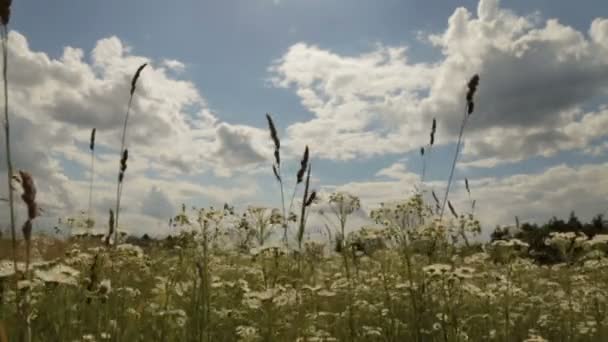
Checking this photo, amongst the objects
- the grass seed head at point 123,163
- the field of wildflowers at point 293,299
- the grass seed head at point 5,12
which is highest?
the grass seed head at point 5,12

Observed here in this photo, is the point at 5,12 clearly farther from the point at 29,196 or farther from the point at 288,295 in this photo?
the point at 288,295

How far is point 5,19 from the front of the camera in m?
1.80

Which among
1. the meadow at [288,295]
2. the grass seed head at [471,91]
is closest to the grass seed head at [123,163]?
the meadow at [288,295]

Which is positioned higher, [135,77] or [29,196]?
[135,77]

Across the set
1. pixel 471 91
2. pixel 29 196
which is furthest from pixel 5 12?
pixel 471 91

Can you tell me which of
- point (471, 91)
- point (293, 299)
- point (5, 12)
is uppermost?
point (471, 91)

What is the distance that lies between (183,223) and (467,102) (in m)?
3.96

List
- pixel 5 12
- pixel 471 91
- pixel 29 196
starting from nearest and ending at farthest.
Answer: pixel 29 196
pixel 5 12
pixel 471 91

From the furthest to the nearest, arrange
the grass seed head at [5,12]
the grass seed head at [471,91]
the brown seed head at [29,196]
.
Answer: the grass seed head at [471,91]
the grass seed head at [5,12]
the brown seed head at [29,196]

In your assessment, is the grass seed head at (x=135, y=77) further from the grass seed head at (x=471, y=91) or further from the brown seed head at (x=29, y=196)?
the grass seed head at (x=471, y=91)

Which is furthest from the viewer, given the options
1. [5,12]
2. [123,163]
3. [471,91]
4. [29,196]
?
[471,91]

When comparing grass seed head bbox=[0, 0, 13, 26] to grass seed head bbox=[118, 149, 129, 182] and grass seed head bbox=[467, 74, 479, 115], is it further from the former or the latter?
grass seed head bbox=[467, 74, 479, 115]

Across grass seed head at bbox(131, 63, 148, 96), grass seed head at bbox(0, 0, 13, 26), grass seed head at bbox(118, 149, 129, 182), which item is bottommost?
grass seed head at bbox(118, 149, 129, 182)

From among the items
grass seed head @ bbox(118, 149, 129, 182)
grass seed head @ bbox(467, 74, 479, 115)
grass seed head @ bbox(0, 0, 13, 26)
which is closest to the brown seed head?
grass seed head @ bbox(0, 0, 13, 26)
